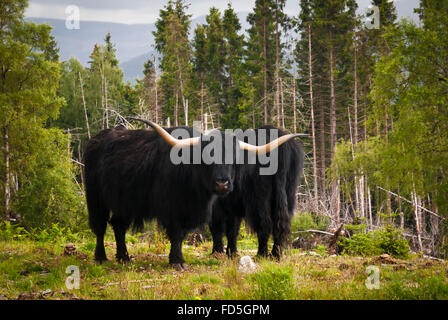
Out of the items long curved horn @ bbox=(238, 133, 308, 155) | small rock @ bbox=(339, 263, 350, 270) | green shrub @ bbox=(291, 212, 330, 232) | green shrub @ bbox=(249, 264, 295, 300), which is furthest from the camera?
green shrub @ bbox=(291, 212, 330, 232)

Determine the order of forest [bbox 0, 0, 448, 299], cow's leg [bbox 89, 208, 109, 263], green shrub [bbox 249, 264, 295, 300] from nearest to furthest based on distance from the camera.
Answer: green shrub [bbox 249, 264, 295, 300], forest [bbox 0, 0, 448, 299], cow's leg [bbox 89, 208, 109, 263]

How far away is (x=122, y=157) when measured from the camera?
7.20 m

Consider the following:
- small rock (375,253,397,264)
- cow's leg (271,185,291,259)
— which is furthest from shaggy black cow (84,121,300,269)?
small rock (375,253,397,264)

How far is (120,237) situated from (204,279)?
2491 millimetres

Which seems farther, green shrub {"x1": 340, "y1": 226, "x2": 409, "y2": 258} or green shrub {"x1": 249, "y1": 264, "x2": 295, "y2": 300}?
green shrub {"x1": 340, "y1": 226, "x2": 409, "y2": 258}

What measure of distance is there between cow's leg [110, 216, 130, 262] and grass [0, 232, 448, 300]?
0.19 metres

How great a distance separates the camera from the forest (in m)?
6.73

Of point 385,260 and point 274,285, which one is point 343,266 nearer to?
point 385,260

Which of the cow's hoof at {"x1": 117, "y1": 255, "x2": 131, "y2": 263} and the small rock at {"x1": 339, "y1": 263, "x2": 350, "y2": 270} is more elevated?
the small rock at {"x1": 339, "y1": 263, "x2": 350, "y2": 270}

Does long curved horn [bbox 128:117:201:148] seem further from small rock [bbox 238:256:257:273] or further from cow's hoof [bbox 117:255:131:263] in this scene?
cow's hoof [bbox 117:255:131:263]

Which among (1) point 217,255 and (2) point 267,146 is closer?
(2) point 267,146

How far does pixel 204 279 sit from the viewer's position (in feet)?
17.3

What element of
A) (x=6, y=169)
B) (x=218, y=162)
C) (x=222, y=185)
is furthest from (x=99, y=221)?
(x=6, y=169)
